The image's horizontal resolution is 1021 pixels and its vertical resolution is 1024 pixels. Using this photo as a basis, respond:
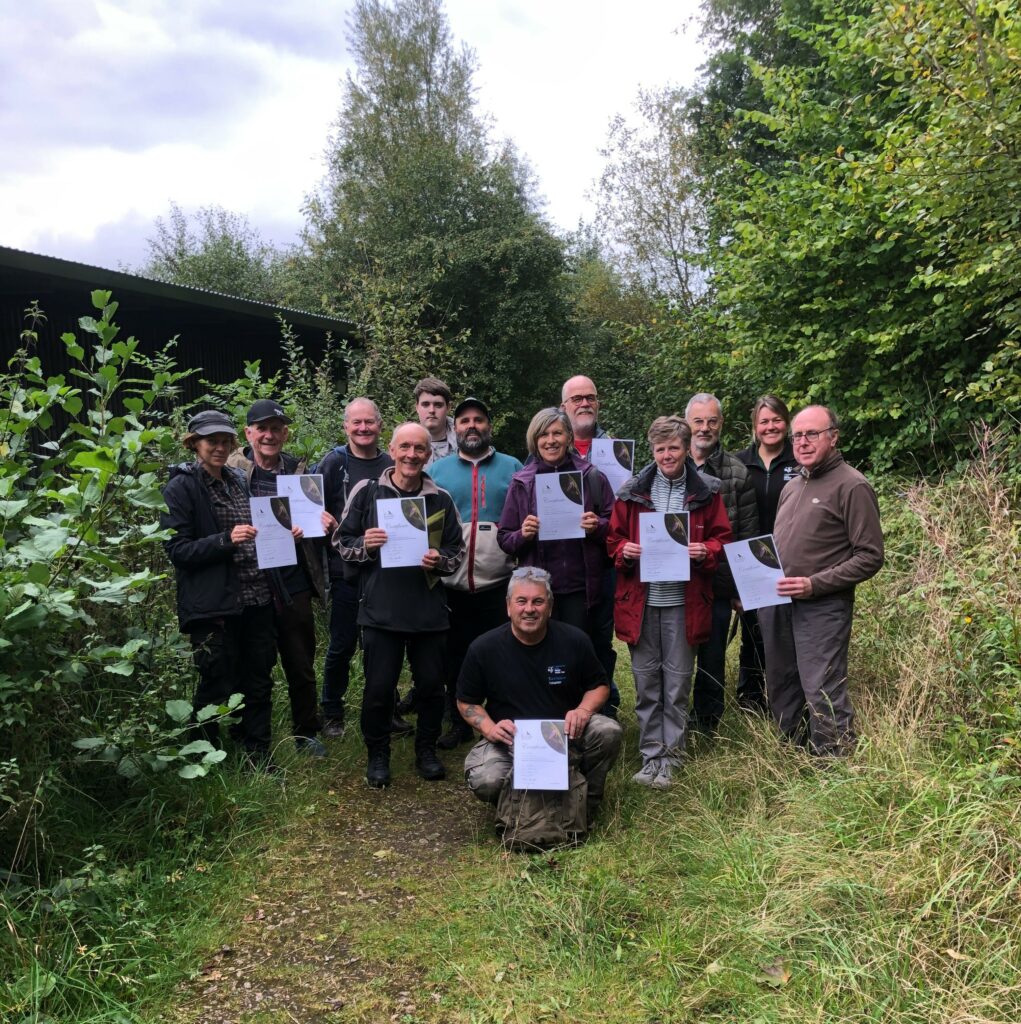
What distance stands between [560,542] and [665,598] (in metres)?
0.67

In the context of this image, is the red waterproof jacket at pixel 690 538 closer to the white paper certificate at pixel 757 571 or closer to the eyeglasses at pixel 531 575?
the white paper certificate at pixel 757 571

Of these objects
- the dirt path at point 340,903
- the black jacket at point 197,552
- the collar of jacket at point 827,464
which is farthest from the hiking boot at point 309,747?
the collar of jacket at point 827,464

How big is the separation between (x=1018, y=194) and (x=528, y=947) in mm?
5672

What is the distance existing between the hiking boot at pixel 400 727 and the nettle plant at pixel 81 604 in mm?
1540

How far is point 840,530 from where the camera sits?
3.85 metres

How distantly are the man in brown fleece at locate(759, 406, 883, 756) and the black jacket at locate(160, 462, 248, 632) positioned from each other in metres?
2.82

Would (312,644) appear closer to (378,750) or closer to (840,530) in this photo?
(378,750)

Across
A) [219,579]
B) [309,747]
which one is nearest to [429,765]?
[309,747]

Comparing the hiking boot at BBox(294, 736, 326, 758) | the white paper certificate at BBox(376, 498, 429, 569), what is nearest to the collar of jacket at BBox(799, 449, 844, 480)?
the white paper certificate at BBox(376, 498, 429, 569)

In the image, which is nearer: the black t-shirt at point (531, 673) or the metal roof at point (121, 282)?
the black t-shirt at point (531, 673)

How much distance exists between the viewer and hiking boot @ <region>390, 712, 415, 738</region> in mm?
5383

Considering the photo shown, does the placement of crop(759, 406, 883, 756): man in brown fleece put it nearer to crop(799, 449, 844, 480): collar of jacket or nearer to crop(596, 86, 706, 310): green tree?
crop(799, 449, 844, 480): collar of jacket

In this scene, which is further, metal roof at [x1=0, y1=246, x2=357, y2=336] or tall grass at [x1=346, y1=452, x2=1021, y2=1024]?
metal roof at [x1=0, y1=246, x2=357, y2=336]

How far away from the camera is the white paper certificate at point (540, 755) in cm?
372
